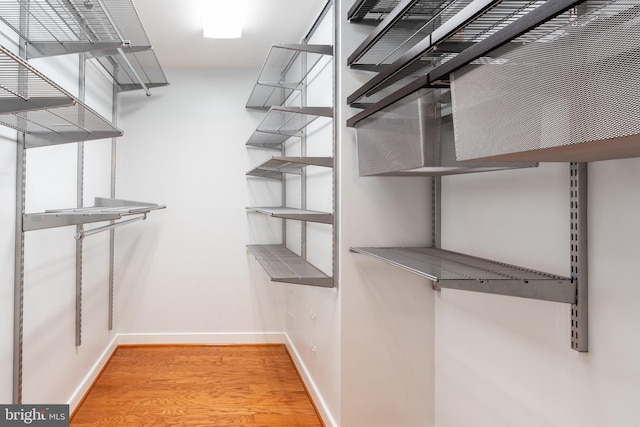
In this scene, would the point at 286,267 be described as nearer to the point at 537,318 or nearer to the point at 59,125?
the point at 59,125

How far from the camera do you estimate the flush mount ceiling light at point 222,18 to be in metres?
2.47

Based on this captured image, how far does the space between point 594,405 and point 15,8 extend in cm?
222

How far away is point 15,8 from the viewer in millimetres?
1613

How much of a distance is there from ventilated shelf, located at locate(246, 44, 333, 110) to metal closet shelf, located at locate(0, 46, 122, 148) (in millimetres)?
903

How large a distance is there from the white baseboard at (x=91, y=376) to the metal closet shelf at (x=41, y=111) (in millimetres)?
1470

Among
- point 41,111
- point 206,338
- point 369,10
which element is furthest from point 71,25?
point 206,338

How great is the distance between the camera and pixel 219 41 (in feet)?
10.1

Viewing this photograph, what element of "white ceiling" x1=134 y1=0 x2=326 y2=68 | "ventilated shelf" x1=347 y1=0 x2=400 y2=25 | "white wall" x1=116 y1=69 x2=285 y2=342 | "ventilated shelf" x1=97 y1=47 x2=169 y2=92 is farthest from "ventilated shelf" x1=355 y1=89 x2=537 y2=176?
"white wall" x1=116 y1=69 x2=285 y2=342

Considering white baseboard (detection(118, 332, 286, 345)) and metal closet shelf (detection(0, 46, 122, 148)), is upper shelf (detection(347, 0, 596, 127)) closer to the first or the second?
metal closet shelf (detection(0, 46, 122, 148))

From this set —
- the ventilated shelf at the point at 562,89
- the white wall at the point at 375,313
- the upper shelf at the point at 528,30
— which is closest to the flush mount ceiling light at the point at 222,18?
the white wall at the point at 375,313

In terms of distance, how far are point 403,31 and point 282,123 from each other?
126 cm

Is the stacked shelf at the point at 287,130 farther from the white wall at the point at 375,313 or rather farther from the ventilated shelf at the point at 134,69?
the ventilated shelf at the point at 134,69

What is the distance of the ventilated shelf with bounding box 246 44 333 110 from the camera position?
6.88ft

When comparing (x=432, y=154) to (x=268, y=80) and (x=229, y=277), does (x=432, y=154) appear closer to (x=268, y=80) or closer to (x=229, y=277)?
(x=268, y=80)
